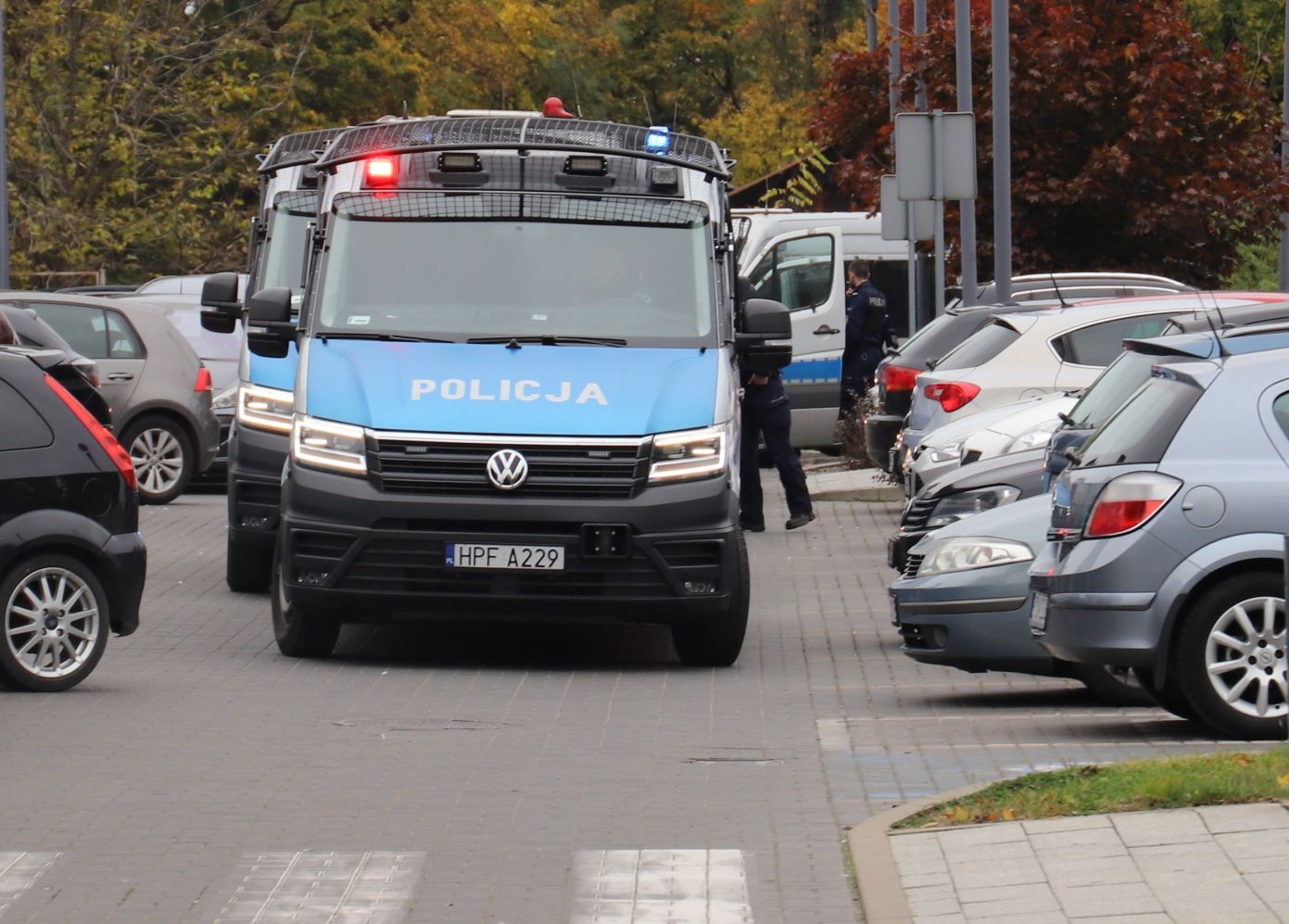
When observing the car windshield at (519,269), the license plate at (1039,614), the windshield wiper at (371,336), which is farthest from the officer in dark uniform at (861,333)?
the license plate at (1039,614)

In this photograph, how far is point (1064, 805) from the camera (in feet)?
24.9

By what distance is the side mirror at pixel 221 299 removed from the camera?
15086mm

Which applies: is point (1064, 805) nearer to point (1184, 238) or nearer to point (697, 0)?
point (1184, 238)

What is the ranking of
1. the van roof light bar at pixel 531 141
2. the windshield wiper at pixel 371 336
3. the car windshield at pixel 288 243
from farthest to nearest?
the car windshield at pixel 288 243 < the van roof light bar at pixel 531 141 < the windshield wiper at pixel 371 336

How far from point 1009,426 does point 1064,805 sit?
8398 millimetres

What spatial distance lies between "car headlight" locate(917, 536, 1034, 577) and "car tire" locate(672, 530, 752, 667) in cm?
100

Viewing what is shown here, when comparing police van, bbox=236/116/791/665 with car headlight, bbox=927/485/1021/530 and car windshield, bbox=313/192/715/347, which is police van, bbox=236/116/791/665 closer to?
car windshield, bbox=313/192/715/347

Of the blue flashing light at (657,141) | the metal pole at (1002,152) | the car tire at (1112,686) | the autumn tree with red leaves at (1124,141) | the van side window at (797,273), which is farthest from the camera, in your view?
the van side window at (797,273)

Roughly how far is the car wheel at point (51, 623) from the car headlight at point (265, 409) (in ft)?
10.2

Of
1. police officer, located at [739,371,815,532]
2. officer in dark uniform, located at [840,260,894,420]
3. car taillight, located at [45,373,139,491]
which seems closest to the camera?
car taillight, located at [45,373,139,491]

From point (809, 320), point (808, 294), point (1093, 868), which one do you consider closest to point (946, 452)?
point (1093, 868)

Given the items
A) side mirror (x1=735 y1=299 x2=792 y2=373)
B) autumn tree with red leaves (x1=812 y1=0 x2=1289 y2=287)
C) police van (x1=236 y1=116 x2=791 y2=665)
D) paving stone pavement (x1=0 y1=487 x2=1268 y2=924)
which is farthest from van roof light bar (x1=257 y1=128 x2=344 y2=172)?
autumn tree with red leaves (x1=812 y1=0 x2=1289 y2=287)

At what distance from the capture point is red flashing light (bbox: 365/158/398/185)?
512 inches

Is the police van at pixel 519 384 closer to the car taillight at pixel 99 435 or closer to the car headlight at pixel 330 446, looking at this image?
the car headlight at pixel 330 446
